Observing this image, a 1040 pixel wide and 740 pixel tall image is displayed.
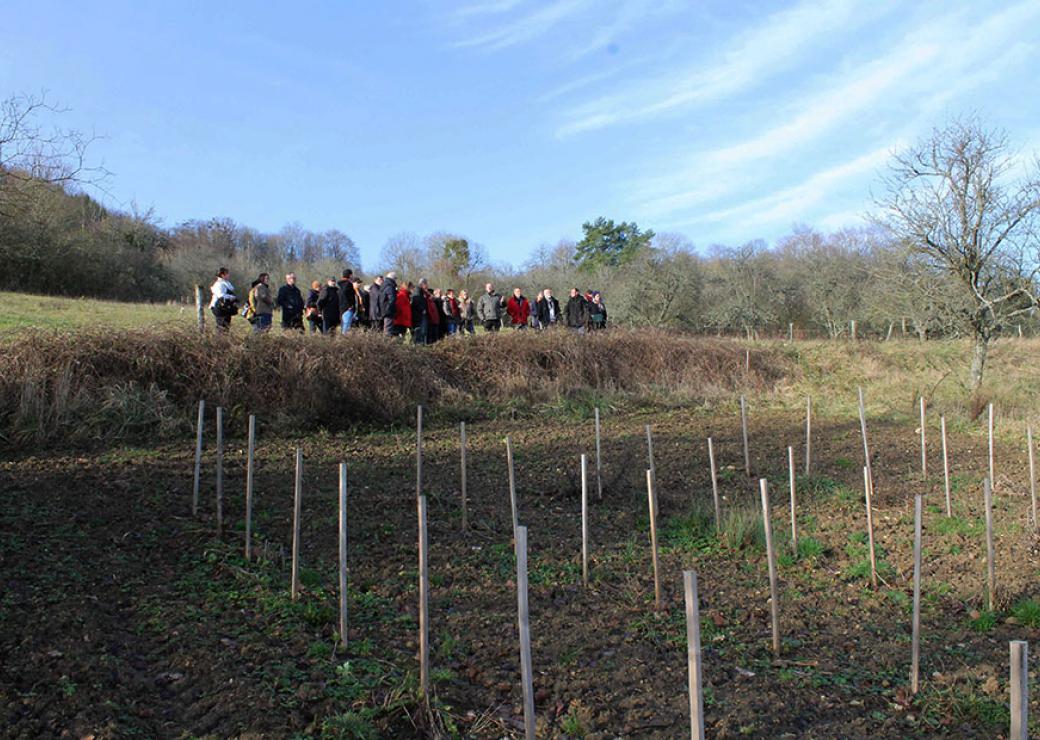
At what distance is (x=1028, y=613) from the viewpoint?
553cm

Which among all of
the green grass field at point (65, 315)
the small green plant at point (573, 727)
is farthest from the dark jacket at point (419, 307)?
the small green plant at point (573, 727)

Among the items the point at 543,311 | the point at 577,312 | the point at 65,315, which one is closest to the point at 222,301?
the point at 65,315

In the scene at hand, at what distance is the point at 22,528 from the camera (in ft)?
20.0

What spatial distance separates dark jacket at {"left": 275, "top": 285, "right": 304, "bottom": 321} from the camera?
1383 cm

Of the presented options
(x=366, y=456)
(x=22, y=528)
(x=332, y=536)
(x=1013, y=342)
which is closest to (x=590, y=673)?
(x=332, y=536)

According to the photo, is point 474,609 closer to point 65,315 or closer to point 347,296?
point 347,296

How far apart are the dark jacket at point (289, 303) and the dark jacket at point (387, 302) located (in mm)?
1391

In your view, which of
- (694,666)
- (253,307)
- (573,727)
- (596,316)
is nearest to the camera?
(694,666)

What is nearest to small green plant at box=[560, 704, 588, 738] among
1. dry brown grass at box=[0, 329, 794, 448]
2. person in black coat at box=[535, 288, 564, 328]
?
dry brown grass at box=[0, 329, 794, 448]

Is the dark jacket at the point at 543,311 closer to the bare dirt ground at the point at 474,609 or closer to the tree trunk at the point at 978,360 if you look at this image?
the bare dirt ground at the point at 474,609

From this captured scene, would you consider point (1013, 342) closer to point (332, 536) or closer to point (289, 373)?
point (289, 373)

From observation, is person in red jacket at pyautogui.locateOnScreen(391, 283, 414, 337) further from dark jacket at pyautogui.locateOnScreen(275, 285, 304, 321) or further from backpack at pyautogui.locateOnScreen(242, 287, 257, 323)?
backpack at pyautogui.locateOnScreen(242, 287, 257, 323)

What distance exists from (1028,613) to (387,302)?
11.0 meters

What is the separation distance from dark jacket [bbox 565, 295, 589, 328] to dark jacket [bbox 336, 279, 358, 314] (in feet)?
17.9
